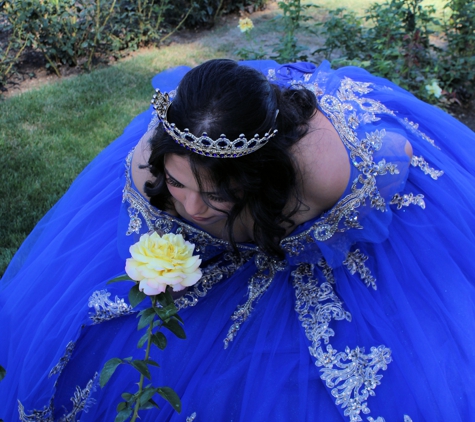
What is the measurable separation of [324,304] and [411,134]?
858 mm

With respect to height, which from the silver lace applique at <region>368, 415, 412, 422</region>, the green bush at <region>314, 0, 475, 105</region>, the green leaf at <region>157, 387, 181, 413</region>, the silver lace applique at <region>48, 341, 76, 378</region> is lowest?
the green bush at <region>314, 0, 475, 105</region>

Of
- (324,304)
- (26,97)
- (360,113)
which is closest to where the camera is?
→ (324,304)

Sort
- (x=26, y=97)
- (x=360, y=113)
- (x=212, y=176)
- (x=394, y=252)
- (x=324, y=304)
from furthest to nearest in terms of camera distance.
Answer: (x=26, y=97), (x=360, y=113), (x=394, y=252), (x=324, y=304), (x=212, y=176)

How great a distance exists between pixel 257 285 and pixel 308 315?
0.67 feet

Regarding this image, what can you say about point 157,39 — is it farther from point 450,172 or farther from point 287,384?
point 287,384

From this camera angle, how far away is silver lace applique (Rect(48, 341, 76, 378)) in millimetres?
1756

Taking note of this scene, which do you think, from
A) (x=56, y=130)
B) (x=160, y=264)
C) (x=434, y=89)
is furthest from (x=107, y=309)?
(x=434, y=89)

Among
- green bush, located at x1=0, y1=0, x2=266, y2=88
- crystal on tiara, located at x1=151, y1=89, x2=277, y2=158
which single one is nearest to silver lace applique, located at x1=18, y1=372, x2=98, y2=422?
crystal on tiara, located at x1=151, y1=89, x2=277, y2=158

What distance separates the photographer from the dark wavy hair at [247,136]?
4.93 feet

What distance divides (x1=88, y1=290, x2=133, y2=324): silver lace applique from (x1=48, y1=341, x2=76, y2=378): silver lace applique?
0.10m

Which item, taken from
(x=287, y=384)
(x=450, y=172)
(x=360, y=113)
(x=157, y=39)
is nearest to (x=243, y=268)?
(x=287, y=384)

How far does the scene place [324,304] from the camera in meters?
1.76

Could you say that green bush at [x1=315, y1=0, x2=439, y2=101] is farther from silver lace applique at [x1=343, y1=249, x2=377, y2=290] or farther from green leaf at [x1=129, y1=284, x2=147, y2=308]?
green leaf at [x1=129, y1=284, x2=147, y2=308]

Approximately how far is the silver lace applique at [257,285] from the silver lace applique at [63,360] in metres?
0.48
